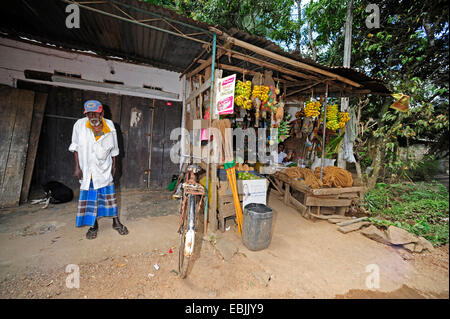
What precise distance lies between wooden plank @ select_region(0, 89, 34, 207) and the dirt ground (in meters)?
0.39

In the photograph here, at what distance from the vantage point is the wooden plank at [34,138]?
14.9 feet

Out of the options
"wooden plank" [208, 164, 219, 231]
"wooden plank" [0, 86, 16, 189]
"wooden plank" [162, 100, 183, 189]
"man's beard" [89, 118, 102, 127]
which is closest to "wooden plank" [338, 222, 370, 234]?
"wooden plank" [208, 164, 219, 231]

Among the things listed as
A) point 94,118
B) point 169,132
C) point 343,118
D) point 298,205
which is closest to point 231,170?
point 298,205

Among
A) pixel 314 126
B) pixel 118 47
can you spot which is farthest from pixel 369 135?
pixel 118 47

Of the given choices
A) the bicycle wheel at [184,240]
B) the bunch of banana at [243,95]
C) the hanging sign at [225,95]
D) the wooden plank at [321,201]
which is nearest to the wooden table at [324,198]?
the wooden plank at [321,201]

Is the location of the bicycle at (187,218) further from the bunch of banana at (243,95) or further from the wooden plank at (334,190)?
the wooden plank at (334,190)

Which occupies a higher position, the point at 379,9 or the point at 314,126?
the point at 379,9

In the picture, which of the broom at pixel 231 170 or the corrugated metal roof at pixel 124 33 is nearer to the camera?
the corrugated metal roof at pixel 124 33

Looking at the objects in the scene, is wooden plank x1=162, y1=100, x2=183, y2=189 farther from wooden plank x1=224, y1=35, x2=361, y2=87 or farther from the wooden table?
the wooden table

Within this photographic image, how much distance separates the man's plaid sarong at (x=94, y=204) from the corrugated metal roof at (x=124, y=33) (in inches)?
117

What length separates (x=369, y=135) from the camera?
669cm

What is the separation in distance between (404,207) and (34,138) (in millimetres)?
8624
